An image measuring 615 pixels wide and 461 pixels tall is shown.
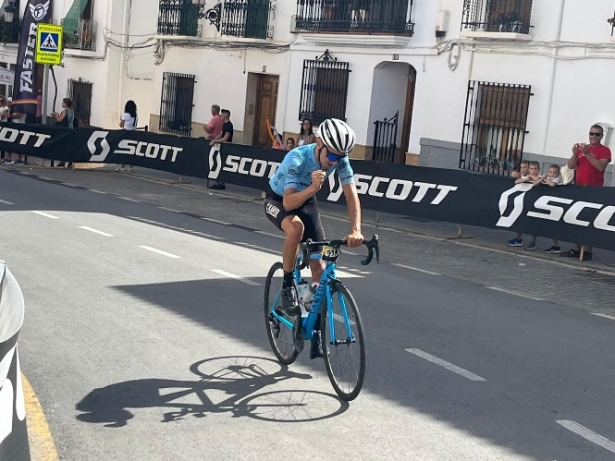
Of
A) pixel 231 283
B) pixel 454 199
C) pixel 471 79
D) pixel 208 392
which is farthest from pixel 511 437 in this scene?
pixel 471 79

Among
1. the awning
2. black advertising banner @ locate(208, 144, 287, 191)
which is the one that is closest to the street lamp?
the awning

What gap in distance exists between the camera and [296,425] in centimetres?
604

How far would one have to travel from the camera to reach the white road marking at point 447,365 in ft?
24.4

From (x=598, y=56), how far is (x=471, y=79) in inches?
134

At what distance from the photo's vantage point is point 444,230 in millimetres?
17812

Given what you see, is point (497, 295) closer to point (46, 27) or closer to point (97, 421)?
point (97, 421)

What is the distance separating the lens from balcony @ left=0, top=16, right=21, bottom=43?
40.9m

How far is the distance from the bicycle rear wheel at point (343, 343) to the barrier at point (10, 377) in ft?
8.29

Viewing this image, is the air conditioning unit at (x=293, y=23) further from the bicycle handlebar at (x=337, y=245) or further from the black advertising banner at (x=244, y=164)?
the bicycle handlebar at (x=337, y=245)

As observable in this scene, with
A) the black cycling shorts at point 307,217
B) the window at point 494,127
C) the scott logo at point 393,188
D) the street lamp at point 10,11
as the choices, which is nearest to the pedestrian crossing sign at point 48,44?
the scott logo at point 393,188

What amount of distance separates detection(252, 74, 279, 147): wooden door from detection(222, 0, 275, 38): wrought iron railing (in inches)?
57.0

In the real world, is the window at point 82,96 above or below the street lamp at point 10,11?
below

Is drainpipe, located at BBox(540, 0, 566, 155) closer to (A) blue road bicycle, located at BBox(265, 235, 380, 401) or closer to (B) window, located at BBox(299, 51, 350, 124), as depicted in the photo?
(B) window, located at BBox(299, 51, 350, 124)

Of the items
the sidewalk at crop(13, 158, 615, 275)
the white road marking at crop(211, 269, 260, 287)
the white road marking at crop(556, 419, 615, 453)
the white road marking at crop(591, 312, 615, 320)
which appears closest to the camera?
the white road marking at crop(556, 419, 615, 453)
